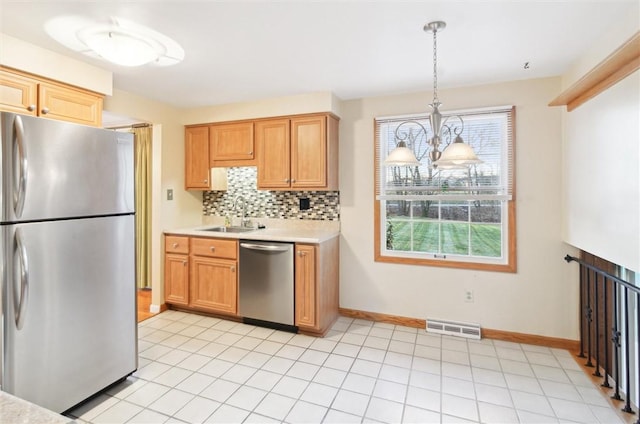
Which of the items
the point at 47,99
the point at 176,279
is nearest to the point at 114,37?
the point at 47,99

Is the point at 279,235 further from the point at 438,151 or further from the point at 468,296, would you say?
the point at 468,296

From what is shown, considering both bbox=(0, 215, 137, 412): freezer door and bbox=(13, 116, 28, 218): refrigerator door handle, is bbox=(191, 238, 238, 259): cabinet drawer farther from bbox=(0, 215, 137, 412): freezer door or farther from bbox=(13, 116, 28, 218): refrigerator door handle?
bbox=(13, 116, 28, 218): refrigerator door handle

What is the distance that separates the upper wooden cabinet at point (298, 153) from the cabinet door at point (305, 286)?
709 mm

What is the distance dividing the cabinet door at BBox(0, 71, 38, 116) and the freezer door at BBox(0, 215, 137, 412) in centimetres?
98

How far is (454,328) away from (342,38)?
2.74 m

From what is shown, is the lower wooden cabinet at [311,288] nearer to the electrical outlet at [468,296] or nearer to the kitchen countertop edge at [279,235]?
the kitchen countertop edge at [279,235]

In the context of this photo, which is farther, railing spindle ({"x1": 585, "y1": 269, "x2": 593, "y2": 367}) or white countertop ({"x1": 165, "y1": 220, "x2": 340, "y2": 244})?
white countertop ({"x1": 165, "y1": 220, "x2": 340, "y2": 244})

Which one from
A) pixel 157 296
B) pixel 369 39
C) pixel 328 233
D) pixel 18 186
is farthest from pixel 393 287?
pixel 18 186

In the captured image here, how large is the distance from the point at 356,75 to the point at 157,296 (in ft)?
10.6

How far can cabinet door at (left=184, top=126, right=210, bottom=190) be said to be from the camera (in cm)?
386

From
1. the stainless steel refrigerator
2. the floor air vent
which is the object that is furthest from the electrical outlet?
the stainless steel refrigerator

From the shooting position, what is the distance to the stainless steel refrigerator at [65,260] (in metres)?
1.67

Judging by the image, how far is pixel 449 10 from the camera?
183cm

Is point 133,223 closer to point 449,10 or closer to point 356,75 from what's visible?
point 356,75
